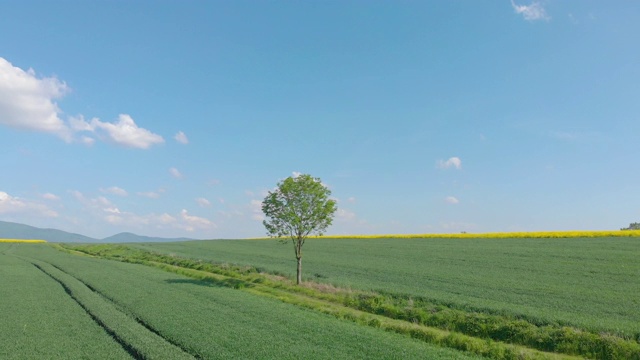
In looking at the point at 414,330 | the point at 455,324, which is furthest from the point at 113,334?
the point at 455,324

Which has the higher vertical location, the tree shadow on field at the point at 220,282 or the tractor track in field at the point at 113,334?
the tree shadow on field at the point at 220,282

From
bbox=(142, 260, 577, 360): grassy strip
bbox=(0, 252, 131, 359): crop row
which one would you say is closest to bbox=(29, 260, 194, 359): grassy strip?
bbox=(0, 252, 131, 359): crop row

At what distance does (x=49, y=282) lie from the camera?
35.2 m

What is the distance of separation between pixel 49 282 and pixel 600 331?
39.9 m

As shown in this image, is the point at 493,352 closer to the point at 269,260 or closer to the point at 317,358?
the point at 317,358

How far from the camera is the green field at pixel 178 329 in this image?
16.0 m

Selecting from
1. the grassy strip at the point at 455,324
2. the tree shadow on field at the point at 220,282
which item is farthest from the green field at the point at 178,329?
the tree shadow on field at the point at 220,282

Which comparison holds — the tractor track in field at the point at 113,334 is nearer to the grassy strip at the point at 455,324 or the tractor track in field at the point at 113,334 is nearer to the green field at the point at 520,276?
the grassy strip at the point at 455,324

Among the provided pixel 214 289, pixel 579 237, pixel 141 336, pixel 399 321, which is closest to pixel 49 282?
pixel 214 289

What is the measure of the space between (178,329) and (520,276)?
2733cm

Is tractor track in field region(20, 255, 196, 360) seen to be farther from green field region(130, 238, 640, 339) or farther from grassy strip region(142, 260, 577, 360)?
green field region(130, 238, 640, 339)

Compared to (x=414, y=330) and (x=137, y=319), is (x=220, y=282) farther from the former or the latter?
(x=414, y=330)

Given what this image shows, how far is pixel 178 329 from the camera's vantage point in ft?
62.6

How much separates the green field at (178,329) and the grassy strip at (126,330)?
0.13 feet
